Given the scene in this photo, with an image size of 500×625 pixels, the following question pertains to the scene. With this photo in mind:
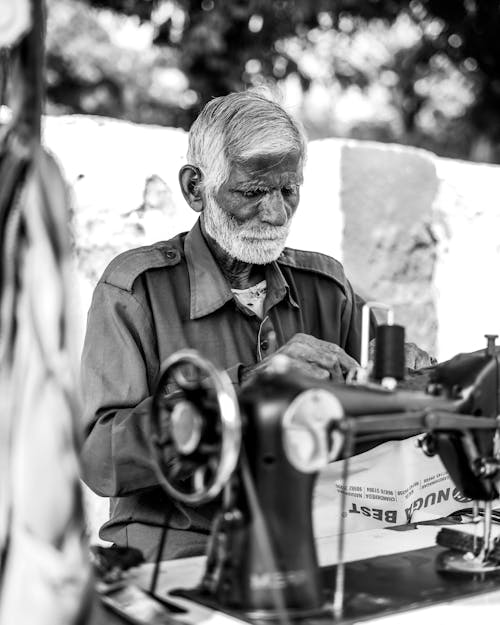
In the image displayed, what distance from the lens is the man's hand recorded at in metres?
1.77

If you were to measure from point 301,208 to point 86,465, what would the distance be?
82.0 inches

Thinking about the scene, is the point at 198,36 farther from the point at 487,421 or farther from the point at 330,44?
the point at 487,421

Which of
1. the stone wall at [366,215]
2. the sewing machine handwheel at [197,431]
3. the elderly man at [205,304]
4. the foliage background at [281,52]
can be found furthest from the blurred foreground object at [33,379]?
the stone wall at [366,215]

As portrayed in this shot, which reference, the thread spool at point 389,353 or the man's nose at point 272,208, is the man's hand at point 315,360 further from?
the man's nose at point 272,208

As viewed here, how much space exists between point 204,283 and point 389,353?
0.77m

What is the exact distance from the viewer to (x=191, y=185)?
2.28m

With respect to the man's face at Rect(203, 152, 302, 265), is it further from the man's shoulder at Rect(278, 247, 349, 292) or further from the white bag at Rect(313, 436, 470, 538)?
the white bag at Rect(313, 436, 470, 538)

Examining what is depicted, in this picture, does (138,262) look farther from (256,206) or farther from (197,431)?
(197,431)

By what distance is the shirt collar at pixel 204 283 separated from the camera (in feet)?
7.04

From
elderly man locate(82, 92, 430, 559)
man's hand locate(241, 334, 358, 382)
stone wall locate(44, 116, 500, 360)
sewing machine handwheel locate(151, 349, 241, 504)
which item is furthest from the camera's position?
stone wall locate(44, 116, 500, 360)

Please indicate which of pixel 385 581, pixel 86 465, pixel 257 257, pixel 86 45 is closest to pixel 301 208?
pixel 257 257

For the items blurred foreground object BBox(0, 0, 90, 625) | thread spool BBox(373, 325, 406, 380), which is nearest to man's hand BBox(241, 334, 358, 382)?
thread spool BBox(373, 325, 406, 380)

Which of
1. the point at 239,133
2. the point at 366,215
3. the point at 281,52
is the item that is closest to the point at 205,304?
the point at 239,133

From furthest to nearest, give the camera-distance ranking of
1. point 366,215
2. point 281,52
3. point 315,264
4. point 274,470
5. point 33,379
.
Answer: point 281,52 < point 366,215 < point 315,264 < point 274,470 < point 33,379
